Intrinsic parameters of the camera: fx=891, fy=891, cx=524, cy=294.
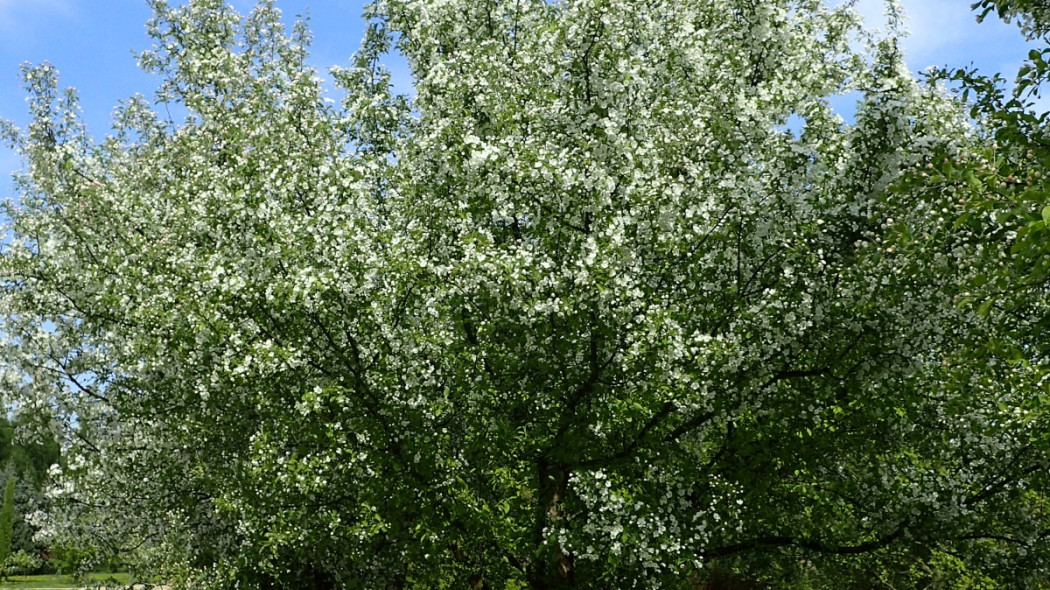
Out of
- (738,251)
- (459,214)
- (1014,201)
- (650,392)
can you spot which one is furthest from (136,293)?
(1014,201)

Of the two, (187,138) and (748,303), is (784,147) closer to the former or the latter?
(748,303)

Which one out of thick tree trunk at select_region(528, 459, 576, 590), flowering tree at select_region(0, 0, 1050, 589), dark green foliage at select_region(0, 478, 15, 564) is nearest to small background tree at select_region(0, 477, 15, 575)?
dark green foliage at select_region(0, 478, 15, 564)

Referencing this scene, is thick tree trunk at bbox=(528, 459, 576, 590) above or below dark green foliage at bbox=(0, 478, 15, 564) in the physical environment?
below

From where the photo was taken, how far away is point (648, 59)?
1499 cm

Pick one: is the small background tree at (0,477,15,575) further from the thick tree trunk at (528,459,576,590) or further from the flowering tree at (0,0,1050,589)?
the thick tree trunk at (528,459,576,590)

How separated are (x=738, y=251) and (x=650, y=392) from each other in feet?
7.67

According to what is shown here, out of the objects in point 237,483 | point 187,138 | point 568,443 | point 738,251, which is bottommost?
point 237,483

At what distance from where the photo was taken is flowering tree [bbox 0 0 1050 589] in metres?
11.9

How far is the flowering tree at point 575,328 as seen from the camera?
1191cm

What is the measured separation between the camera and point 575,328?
1201cm

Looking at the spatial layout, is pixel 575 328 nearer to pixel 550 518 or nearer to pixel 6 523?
pixel 550 518

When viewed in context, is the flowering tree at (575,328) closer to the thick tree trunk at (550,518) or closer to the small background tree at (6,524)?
the thick tree trunk at (550,518)

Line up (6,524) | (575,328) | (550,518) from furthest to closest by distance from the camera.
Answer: (6,524) → (550,518) → (575,328)

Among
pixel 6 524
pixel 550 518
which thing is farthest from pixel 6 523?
pixel 550 518
